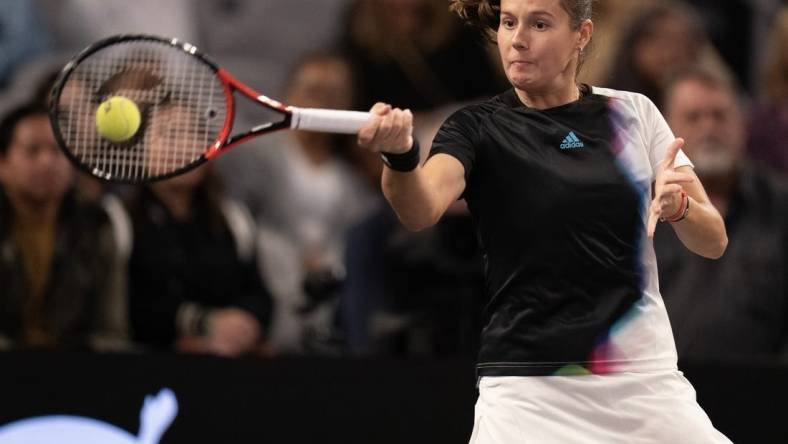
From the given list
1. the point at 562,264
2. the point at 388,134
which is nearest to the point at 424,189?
the point at 388,134

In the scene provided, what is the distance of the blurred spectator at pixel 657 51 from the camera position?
6410 millimetres

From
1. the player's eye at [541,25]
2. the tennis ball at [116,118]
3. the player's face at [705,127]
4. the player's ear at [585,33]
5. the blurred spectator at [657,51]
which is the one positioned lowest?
the player's face at [705,127]

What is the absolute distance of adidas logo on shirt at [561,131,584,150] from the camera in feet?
11.1

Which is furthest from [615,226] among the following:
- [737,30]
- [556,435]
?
[737,30]

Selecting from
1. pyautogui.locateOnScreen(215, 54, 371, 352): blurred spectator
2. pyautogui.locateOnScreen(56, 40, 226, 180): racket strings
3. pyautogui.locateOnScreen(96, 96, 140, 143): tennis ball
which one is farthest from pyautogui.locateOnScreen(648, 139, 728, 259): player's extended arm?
pyautogui.locateOnScreen(215, 54, 371, 352): blurred spectator

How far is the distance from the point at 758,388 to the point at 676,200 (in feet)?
7.97

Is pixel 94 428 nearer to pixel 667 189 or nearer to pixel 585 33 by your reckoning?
pixel 585 33

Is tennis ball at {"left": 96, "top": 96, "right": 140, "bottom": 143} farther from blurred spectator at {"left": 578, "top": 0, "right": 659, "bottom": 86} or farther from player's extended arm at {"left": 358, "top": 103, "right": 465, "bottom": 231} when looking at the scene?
blurred spectator at {"left": 578, "top": 0, "right": 659, "bottom": 86}

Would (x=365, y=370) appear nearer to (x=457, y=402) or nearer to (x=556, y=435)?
(x=457, y=402)

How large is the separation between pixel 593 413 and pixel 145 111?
1551 mm

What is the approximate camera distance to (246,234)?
583cm

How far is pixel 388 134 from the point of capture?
3.11 m

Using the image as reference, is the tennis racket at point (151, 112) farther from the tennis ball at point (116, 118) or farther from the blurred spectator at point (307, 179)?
the blurred spectator at point (307, 179)

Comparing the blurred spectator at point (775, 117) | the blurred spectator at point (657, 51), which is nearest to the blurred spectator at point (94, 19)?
the blurred spectator at point (657, 51)
